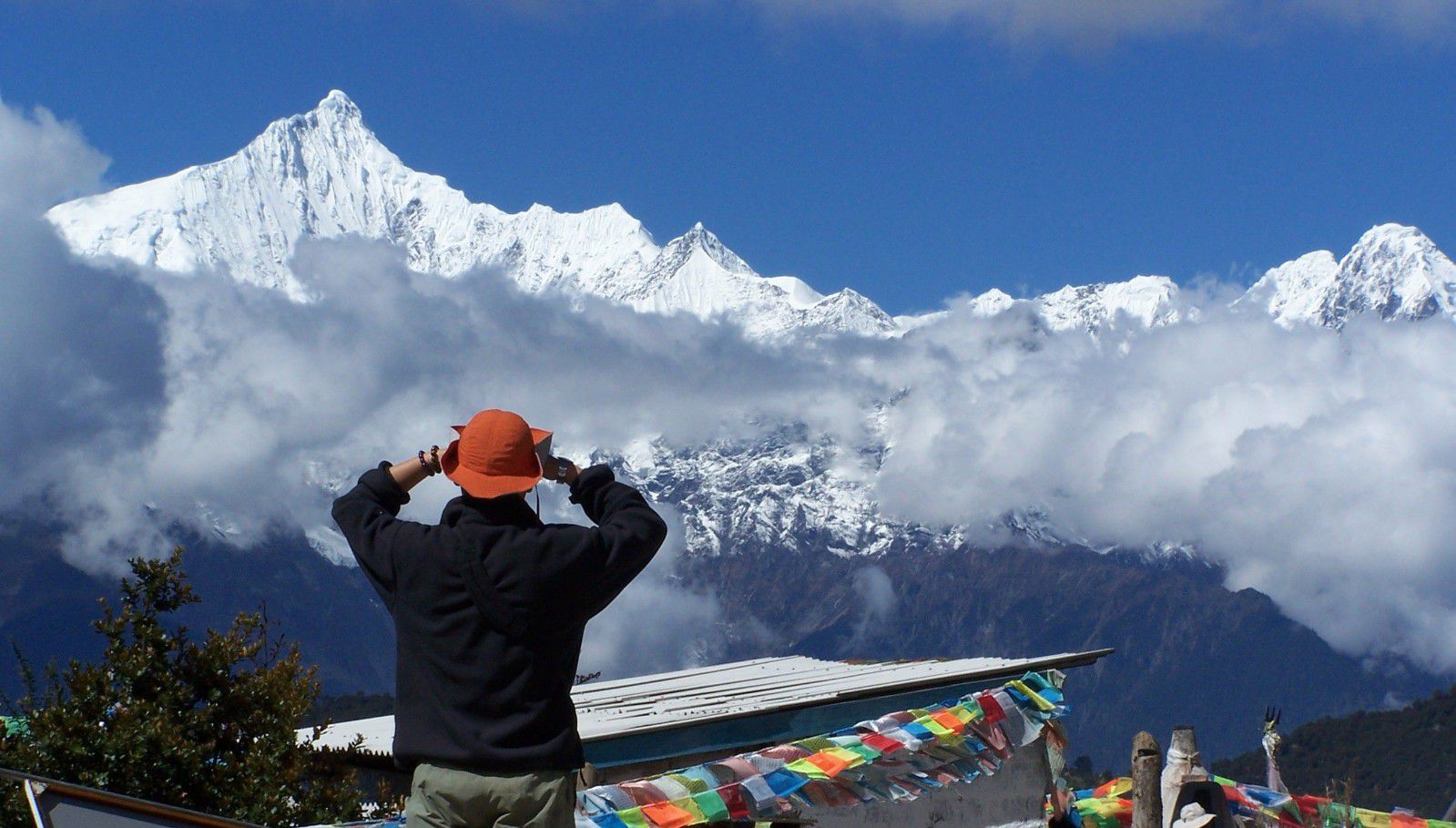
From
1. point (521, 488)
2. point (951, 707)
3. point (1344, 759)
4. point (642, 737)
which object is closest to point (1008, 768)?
point (951, 707)

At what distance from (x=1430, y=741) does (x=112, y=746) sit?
7236 cm

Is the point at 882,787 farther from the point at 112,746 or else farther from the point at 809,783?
the point at 112,746

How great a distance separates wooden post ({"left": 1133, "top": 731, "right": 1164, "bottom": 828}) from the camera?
7887mm

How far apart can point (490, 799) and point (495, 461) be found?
36.6 inches

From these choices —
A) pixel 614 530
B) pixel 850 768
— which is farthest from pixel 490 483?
pixel 850 768

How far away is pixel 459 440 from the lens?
4605 millimetres

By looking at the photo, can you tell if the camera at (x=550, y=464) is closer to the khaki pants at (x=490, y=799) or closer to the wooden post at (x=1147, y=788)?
the khaki pants at (x=490, y=799)

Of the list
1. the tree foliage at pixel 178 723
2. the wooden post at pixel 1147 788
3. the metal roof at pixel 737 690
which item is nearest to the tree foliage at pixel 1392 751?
the metal roof at pixel 737 690

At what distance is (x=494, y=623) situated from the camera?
4.43 metres

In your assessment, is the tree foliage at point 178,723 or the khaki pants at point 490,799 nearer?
the khaki pants at point 490,799

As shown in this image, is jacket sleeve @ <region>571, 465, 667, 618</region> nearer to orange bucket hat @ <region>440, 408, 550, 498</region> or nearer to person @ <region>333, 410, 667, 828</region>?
person @ <region>333, 410, 667, 828</region>

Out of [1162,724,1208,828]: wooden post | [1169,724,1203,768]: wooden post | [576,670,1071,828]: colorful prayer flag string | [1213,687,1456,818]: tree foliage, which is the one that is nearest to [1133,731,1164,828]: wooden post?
[576,670,1071,828]: colorful prayer flag string

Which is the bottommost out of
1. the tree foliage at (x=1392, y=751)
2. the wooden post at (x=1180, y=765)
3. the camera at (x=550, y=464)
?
the wooden post at (x=1180, y=765)

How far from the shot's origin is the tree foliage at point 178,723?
9625 mm
